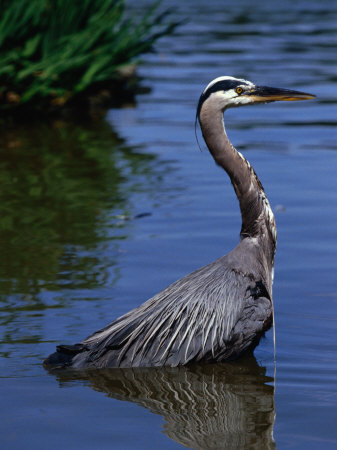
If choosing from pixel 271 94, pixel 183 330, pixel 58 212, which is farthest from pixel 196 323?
pixel 58 212

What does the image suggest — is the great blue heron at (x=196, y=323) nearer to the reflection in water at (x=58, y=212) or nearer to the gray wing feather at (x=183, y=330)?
the gray wing feather at (x=183, y=330)

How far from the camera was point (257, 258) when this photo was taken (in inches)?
242

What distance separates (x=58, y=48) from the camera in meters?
13.7

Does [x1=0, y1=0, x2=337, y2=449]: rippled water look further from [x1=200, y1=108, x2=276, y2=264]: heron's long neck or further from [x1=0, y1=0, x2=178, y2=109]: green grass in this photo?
[x1=200, y1=108, x2=276, y2=264]: heron's long neck

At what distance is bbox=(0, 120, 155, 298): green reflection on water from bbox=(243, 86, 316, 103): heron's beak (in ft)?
6.67

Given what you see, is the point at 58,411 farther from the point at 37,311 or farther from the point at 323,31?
the point at 323,31

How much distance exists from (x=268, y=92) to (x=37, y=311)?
2.35m

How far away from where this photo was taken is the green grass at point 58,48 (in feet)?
43.3

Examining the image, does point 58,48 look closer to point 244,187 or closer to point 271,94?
point 271,94

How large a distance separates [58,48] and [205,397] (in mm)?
9095

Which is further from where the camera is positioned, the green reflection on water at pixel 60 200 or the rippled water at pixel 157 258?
the green reflection on water at pixel 60 200

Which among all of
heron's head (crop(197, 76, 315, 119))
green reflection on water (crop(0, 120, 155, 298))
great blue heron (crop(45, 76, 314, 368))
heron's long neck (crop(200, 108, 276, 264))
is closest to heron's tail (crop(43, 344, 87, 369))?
great blue heron (crop(45, 76, 314, 368))

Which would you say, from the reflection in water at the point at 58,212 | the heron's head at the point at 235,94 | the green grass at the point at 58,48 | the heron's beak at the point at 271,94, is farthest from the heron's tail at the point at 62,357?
the green grass at the point at 58,48

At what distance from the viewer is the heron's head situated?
6301 millimetres
